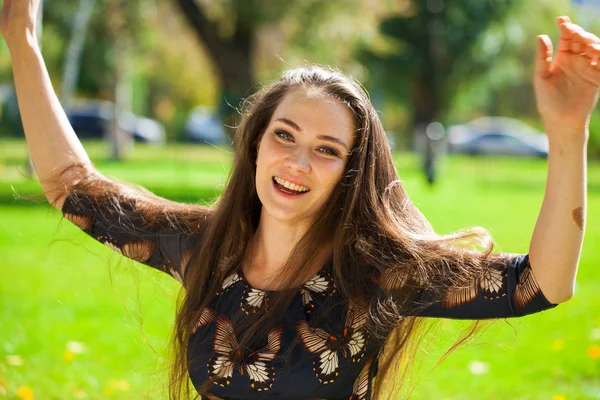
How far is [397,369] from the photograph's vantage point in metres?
2.66

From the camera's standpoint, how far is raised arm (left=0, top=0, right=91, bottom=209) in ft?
9.58

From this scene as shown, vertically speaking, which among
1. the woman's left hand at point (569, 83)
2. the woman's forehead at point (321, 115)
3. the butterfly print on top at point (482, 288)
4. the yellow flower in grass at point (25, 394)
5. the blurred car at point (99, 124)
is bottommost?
the blurred car at point (99, 124)

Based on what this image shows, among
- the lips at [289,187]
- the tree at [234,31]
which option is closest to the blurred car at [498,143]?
the tree at [234,31]

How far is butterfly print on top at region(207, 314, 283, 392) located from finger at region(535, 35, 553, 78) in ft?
3.30

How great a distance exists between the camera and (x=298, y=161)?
2455mm

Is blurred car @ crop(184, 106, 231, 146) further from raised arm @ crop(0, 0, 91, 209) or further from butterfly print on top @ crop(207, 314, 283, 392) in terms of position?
butterfly print on top @ crop(207, 314, 283, 392)

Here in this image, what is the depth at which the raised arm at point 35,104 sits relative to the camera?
292 centimetres

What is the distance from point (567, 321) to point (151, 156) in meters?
25.3

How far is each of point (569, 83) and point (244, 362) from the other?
1.16 metres

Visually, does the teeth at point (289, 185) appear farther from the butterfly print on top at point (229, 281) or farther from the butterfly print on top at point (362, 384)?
the butterfly print on top at point (362, 384)

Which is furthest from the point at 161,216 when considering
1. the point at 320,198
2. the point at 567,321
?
the point at 567,321

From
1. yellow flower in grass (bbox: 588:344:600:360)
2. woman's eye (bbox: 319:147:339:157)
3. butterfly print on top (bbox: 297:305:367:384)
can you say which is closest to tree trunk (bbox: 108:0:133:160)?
yellow flower in grass (bbox: 588:344:600:360)

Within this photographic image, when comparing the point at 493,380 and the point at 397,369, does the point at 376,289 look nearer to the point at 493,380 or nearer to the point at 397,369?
the point at 397,369

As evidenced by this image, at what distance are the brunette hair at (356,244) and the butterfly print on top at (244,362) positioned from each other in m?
0.05
